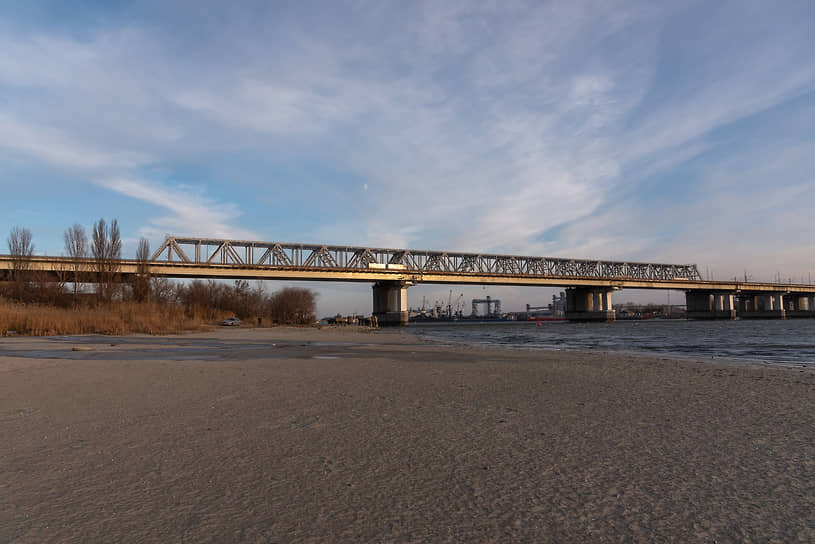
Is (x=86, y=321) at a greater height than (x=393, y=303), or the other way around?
(x=393, y=303)

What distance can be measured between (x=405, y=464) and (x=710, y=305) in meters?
131

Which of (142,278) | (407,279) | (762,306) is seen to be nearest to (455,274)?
(407,279)

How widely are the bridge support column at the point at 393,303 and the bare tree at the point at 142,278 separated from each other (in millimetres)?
39566

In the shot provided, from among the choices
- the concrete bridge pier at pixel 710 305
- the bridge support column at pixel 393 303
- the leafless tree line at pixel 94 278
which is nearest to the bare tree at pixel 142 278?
the leafless tree line at pixel 94 278

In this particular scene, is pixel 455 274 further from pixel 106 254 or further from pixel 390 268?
pixel 106 254

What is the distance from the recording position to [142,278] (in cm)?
5069

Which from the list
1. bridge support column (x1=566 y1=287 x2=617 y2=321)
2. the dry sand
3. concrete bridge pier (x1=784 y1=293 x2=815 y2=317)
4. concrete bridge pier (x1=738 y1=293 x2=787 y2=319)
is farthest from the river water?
concrete bridge pier (x1=784 y1=293 x2=815 y2=317)

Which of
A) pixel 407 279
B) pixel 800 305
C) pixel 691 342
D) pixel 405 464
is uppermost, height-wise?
pixel 407 279

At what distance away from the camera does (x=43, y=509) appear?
3158 millimetres

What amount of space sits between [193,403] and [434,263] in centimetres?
9690

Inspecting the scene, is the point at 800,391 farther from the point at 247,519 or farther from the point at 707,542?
the point at 247,519

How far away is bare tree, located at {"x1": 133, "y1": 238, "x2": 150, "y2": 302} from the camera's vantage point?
48250 millimetres

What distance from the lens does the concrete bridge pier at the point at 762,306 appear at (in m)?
118

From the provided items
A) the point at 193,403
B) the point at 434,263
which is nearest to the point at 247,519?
the point at 193,403
